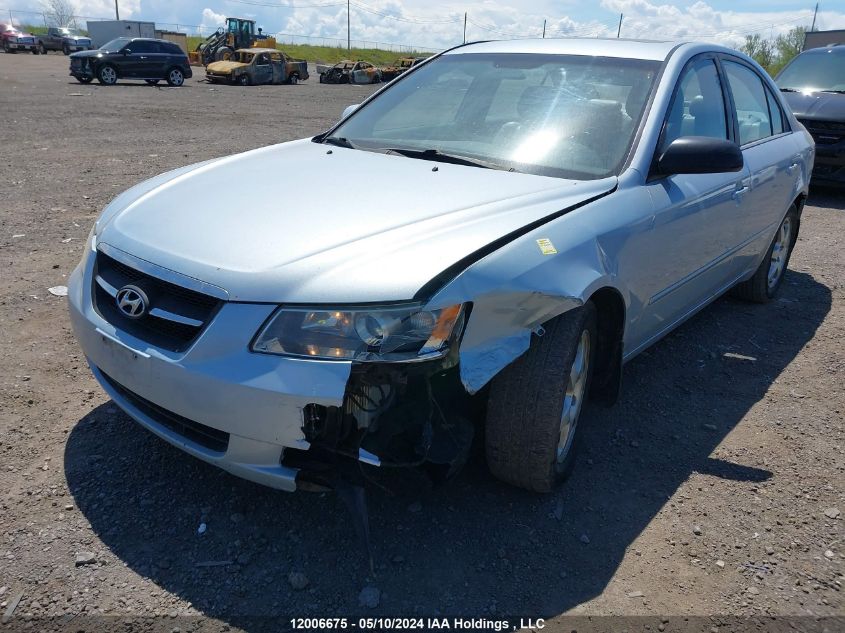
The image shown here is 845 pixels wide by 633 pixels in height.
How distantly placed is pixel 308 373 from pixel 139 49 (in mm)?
26538

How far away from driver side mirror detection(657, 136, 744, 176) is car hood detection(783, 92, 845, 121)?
6519 millimetres

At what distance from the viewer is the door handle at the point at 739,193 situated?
3.76 metres

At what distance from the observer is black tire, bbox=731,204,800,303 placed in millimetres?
4930

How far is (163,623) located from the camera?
209 cm

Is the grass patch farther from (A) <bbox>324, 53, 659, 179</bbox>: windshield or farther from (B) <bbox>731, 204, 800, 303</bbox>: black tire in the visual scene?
(A) <bbox>324, 53, 659, 179</bbox>: windshield

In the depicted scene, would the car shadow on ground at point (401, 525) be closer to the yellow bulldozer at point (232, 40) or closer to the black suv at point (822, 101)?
the black suv at point (822, 101)

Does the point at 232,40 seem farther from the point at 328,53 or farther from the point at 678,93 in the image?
the point at 678,93

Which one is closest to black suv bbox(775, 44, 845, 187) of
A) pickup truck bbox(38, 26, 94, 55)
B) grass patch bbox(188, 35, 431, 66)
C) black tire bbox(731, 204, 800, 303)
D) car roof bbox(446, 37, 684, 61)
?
black tire bbox(731, 204, 800, 303)

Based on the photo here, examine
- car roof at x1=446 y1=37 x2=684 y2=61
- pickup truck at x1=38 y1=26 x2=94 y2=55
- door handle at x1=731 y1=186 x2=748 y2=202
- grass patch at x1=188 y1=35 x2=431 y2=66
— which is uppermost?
car roof at x1=446 y1=37 x2=684 y2=61

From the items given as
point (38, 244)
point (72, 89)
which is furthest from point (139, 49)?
point (38, 244)

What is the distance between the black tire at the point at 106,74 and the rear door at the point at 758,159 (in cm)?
2405

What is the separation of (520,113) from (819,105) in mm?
7211

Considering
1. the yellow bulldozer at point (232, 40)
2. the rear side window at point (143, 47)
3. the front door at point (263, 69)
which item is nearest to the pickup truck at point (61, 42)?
the yellow bulldozer at point (232, 40)

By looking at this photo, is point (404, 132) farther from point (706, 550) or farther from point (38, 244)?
point (38, 244)
